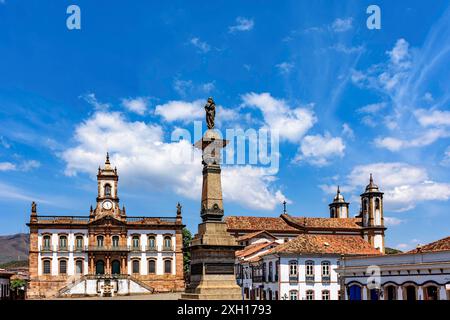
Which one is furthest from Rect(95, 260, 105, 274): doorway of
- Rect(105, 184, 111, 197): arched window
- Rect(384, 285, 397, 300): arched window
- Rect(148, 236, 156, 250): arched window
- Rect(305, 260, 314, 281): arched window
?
Rect(384, 285, 397, 300): arched window

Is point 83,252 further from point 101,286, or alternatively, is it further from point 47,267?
point 101,286

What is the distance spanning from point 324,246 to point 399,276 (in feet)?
44.9

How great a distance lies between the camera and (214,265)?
954 inches

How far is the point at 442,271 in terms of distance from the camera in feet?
100

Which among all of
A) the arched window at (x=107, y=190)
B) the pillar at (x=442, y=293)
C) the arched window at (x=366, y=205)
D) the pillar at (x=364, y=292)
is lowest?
the pillar at (x=364, y=292)

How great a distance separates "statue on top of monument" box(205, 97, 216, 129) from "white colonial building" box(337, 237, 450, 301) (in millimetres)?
14042

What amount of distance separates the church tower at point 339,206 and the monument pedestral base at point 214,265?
71347 mm

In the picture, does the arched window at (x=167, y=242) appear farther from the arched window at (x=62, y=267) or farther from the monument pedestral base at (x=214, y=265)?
the monument pedestral base at (x=214, y=265)

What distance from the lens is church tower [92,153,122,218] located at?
2584 inches

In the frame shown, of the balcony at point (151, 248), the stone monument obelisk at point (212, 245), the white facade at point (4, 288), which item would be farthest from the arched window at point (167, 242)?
the stone monument obelisk at point (212, 245)

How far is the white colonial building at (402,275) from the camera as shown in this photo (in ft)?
101

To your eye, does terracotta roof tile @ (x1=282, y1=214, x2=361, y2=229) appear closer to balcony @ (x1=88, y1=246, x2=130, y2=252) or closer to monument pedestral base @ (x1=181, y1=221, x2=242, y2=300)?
balcony @ (x1=88, y1=246, x2=130, y2=252)
